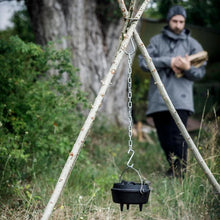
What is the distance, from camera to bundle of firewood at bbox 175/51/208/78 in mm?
3535

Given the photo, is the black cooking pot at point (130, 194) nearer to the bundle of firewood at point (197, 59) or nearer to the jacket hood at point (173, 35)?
the bundle of firewood at point (197, 59)

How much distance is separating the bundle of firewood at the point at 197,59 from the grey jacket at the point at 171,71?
61 millimetres

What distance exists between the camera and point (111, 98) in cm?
567

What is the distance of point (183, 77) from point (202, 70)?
0.23 m

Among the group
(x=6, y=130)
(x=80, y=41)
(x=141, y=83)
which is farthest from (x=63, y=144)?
(x=141, y=83)

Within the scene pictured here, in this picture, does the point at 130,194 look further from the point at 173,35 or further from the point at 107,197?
the point at 173,35

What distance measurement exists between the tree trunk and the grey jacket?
150 centimetres

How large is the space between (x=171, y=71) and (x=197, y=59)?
30 centimetres

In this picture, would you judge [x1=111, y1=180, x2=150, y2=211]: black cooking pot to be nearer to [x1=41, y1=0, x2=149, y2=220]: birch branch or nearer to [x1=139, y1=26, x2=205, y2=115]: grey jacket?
[x1=41, y1=0, x2=149, y2=220]: birch branch

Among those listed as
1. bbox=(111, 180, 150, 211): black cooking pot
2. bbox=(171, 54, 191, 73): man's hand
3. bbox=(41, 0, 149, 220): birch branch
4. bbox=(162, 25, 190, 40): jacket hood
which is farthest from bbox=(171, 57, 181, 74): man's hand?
bbox=(111, 180, 150, 211): black cooking pot

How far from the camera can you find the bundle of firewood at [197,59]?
3535 millimetres

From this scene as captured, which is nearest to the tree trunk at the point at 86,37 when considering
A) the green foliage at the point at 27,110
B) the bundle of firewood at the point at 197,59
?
the green foliage at the point at 27,110

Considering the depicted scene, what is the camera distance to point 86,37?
5281 mm

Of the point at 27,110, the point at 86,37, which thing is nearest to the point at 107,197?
the point at 27,110
